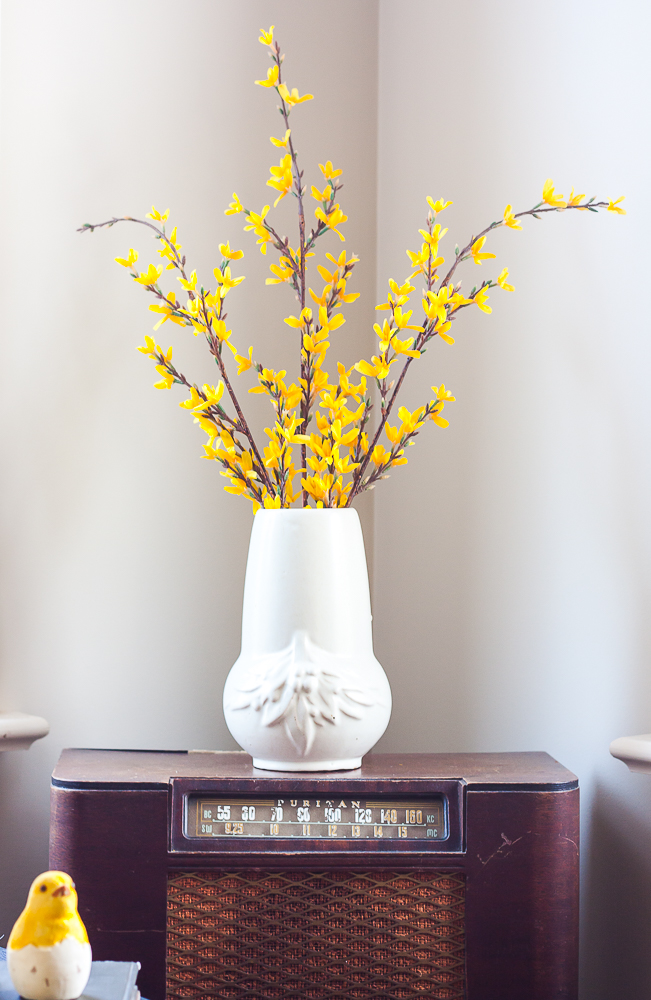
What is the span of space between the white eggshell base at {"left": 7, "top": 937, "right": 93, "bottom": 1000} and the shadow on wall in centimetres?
63

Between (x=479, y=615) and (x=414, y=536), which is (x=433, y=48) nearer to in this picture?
(x=414, y=536)

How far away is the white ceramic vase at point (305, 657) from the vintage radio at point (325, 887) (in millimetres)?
54

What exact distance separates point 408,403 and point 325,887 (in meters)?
0.68

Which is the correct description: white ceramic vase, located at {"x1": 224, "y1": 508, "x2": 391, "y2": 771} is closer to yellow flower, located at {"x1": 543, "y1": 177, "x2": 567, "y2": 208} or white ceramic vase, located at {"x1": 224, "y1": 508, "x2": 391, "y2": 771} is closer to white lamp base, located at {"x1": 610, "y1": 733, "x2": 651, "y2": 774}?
white lamp base, located at {"x1": 610, "y1": 733, "x2": 651, "y2": 774}

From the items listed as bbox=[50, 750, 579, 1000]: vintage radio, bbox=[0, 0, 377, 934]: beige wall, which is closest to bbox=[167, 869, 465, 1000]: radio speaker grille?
bbox=[50, 750, 579, 1000]: vintage radio

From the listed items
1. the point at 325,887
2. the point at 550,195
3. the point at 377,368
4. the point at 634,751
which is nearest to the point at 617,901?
the point at 634,751

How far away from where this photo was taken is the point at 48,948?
595 mm

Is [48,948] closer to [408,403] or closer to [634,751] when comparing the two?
[634,751]

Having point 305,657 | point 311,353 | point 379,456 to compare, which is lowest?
point 305,657

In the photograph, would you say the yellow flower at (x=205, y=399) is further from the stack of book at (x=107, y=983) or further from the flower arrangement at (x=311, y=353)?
the stack of book at (x=107, y=983)

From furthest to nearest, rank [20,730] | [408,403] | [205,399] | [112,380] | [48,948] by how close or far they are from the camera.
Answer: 1. [408,403]
2. [112,380]
3. [20,730]
4. [205,399]
5. [48,948]

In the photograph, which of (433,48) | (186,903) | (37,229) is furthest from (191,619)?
(433,48)

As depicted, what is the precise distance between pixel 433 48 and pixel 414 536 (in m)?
0.68

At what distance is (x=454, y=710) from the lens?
1186mm
